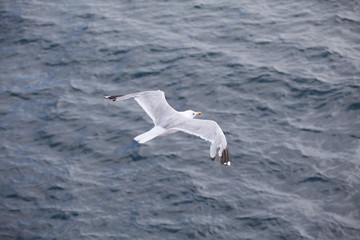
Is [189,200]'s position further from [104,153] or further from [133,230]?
[104,153]

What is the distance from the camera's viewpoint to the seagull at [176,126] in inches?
558

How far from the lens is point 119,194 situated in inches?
615

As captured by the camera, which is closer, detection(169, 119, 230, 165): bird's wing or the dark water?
detection(169, 119, 230, 165): bird's wing

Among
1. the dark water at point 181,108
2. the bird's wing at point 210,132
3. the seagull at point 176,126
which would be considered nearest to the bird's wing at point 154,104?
the seagull at point 176,126

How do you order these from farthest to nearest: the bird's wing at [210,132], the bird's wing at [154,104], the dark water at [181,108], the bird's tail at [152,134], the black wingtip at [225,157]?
the bird's wing at [154,104]
the dark water at [181,108]
the bird's tail at [152,134]
the bird's wing at [210,132]
the black wingtip at [225,157]

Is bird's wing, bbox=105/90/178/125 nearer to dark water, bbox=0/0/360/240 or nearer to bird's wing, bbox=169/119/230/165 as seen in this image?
bird's wing, bbox=169/119/230/165

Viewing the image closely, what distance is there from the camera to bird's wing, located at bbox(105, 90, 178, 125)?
15.6m

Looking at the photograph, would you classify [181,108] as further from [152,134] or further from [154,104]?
[152,134]

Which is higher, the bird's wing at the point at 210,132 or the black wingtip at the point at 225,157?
the bird's wing at the point at 210,132

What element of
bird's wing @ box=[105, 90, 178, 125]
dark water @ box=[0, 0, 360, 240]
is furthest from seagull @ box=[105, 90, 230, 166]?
dark water @ box=[0, 0, 360, 240]

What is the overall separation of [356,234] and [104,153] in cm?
730

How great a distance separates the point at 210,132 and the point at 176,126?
0.92 metres

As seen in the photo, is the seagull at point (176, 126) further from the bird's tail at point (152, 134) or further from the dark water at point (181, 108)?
the dark water at point (181, 108)

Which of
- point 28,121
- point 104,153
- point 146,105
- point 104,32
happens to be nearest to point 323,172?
point 146,105
